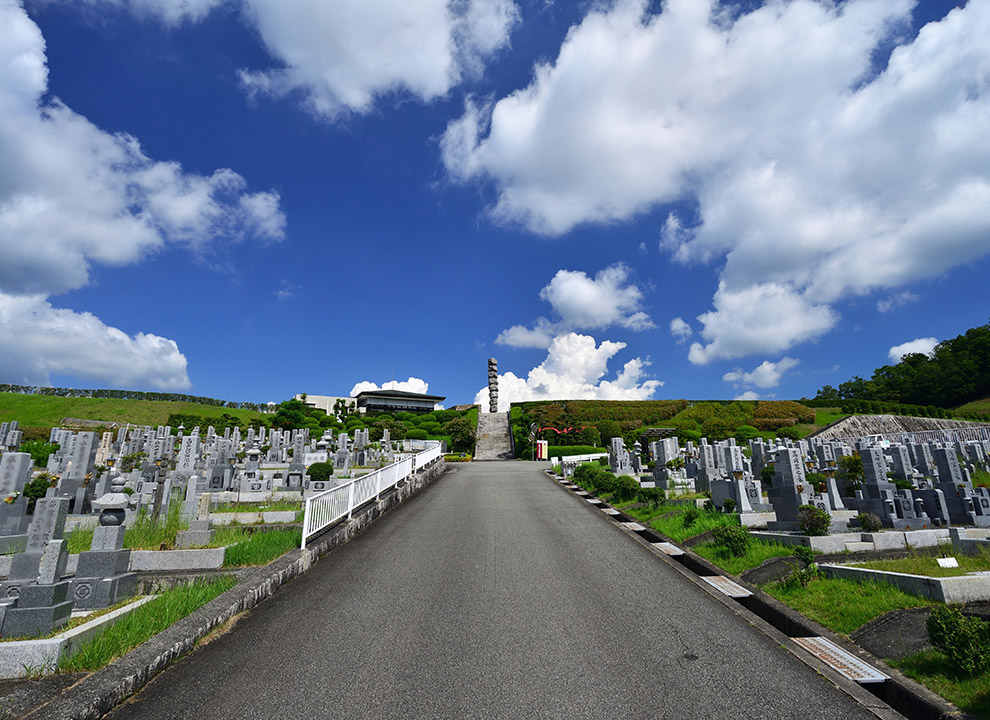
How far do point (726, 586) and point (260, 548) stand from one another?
301 inches

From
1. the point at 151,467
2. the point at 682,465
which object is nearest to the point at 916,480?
the point at 682,465

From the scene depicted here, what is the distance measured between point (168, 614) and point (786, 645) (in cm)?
669

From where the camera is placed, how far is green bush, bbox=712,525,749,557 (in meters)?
7.77

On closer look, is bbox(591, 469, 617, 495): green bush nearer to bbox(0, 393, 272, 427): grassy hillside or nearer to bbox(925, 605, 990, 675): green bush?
bbox(925, 605, 990, 675): green bush

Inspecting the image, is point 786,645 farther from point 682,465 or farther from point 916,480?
point 682,465

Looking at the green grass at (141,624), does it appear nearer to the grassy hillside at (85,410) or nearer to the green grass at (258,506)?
the green grass at (258,506)

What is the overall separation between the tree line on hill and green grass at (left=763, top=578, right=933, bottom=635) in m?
65.5

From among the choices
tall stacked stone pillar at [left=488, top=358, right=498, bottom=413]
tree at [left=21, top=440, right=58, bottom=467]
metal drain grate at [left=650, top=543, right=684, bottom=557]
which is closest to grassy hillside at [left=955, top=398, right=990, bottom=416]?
tall stacked stone pillar at [left=488, top=358, right=498, bottom=413]

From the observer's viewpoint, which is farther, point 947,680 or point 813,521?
point 813,521

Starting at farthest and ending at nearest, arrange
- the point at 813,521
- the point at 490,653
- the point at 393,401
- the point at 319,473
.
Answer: the point at 393,401 < the point at 319,473 < the point at 813,521 < the point at 490,653

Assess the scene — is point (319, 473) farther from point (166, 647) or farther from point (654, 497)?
point (166, 647)

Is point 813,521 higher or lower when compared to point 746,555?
higher

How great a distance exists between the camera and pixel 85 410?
5538 centimetres

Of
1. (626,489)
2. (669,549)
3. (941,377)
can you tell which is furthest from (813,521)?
(941,377)
